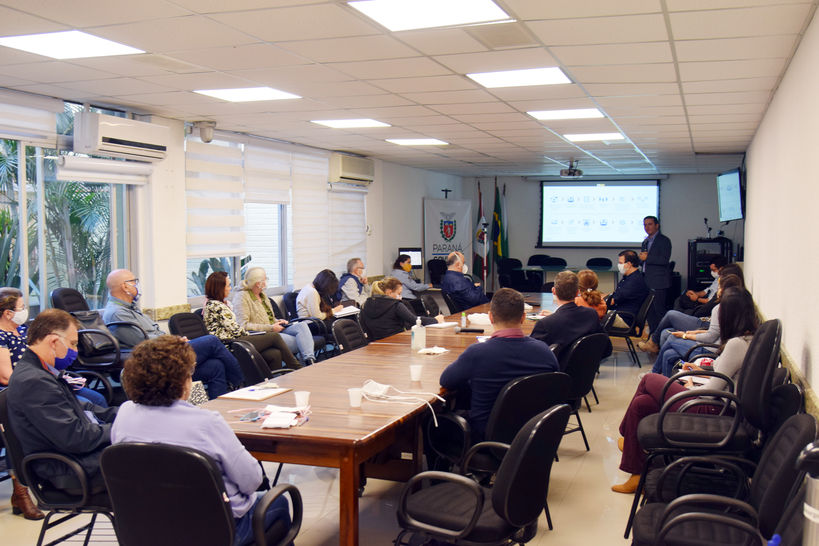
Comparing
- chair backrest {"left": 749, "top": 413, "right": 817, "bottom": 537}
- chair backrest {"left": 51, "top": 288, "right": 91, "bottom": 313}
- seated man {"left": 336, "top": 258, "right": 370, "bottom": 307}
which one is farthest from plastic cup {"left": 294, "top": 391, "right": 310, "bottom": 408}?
seated man {"left": 336, "top": 258, "right": 370, "bottom": 307}

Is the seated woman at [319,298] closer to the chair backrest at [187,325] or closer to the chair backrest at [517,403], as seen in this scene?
the chair backrest at [187,325]

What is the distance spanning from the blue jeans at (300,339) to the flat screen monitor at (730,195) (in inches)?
220

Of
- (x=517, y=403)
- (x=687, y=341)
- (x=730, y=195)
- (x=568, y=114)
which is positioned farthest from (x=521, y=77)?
(x=730, y=195)

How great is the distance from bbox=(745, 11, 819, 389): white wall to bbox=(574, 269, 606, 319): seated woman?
4.70 feet

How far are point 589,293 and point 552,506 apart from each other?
3.21m

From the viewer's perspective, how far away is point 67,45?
4.21 metres

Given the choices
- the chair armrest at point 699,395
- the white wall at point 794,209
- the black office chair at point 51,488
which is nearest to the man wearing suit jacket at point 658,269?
the white wall at point 794,209

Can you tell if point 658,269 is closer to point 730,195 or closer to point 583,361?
point 730,195

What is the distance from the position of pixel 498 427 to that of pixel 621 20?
207cm

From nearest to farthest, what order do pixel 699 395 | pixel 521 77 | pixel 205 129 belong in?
pixel 699 395 → pixel 521 77 → pixel 205 129

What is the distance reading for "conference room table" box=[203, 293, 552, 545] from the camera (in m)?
2.91

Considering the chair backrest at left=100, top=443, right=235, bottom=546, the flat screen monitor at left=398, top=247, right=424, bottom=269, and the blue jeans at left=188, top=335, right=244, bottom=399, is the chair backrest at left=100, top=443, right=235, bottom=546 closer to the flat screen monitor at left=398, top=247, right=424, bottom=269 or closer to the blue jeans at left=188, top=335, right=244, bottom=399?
the blue jeans at left=188, top=335, right=244, bottom=399

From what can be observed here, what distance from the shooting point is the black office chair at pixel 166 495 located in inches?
89.1

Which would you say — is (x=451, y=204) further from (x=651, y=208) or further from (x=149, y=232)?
(x=149, y=232)
